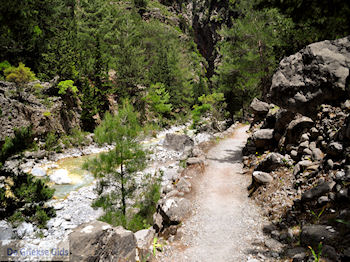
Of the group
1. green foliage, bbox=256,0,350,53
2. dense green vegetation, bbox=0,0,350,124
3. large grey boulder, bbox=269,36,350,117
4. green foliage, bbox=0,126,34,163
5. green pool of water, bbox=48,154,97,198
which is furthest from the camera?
green pool of water, bbox=48,154,97,198

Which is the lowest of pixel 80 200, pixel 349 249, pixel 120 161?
pixel 80 200

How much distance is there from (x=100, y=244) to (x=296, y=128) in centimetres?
899

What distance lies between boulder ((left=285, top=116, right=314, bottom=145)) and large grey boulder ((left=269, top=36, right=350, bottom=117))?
0.48 meters

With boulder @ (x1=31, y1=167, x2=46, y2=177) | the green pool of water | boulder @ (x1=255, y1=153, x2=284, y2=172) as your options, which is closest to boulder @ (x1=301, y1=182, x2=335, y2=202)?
boulder @ (x1=255, y1=153, x2=284, y2=172)

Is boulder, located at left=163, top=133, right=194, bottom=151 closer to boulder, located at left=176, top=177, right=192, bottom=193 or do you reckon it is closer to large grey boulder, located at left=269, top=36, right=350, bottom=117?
boulder, located at left=176, top=177, right=192, bottom=193

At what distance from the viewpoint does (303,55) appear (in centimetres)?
894

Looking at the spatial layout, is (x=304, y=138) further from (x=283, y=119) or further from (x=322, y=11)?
(x=322, y=11)

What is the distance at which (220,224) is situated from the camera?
295 inches

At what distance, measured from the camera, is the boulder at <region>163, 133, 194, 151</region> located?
67.2 feet

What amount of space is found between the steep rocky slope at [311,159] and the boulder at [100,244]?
14.6ft

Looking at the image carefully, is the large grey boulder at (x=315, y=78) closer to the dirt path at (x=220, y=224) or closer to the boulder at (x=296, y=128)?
the boulder at (x=296, y=128)

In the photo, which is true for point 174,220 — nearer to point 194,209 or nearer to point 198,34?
point 194,209

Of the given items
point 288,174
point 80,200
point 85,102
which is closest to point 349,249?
point 288,174

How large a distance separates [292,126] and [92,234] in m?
9.07
